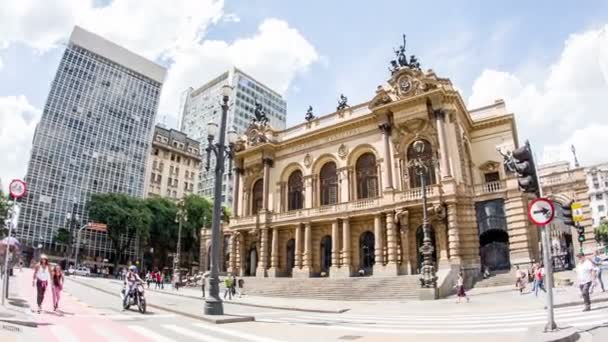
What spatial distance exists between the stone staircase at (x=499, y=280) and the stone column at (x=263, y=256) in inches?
709

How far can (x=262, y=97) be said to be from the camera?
9844 cm

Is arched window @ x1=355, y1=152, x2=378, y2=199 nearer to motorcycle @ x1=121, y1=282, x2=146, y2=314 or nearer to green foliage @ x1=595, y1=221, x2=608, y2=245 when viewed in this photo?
motorcycle @ x1=121, y1=282, x2=146, y2=314

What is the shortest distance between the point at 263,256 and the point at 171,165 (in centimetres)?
5155

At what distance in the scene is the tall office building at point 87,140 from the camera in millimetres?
61031

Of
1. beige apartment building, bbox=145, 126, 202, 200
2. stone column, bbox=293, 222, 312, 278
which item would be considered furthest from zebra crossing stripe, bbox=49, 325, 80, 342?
beige apartment building, bbox=145, 126, 202, 200

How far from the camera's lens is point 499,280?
23.2 metres

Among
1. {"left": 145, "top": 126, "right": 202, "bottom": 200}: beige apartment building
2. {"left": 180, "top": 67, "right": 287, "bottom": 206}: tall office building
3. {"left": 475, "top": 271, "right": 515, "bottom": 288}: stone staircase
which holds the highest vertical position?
{"left": 180, "top": 67, "right": 287, "bottom": 206}: tall office building

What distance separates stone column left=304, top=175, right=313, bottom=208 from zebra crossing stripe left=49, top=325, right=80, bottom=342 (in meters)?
26.3

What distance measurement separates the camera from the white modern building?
91188mm

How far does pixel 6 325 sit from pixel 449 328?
9.68 metres

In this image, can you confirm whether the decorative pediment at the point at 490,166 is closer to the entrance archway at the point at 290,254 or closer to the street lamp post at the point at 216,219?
the entrance archway at the point at 290,254

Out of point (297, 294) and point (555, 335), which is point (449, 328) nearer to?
point (555, 335)

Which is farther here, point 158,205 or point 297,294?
point 158,205

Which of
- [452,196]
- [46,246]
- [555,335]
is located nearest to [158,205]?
[46,246]
